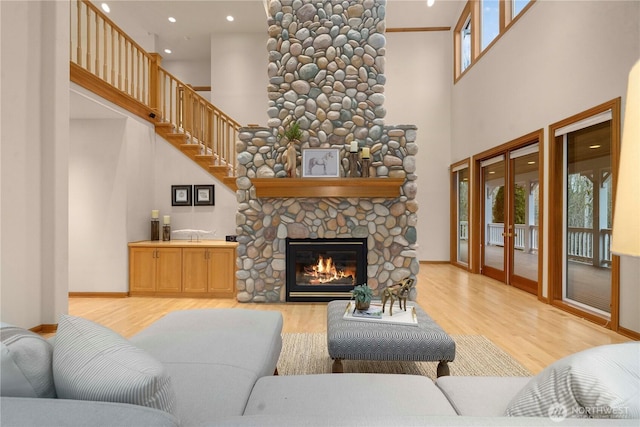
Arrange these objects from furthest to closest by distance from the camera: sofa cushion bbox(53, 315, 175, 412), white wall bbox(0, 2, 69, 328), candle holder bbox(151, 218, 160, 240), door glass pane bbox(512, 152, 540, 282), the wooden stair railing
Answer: candle holder bbox(151, 218, 160, 240)
the wooden stair railing
door glass pane bbox(512, 152, 540, 282)
white wall bbox(0, 2, 69, 328)
sofa cushion bbox(53, 315, 175, 412)

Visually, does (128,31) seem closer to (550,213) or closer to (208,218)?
(208,218)

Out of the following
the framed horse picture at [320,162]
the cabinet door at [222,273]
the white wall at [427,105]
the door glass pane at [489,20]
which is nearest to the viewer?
the framed horse picture at [320,162]

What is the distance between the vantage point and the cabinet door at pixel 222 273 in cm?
513

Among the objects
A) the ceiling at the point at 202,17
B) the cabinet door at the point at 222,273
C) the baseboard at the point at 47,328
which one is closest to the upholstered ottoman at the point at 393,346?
the baseboard at the point at 47,328

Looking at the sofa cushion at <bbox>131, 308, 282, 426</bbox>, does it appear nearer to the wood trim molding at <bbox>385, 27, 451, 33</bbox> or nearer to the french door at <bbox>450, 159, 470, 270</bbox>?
the french door at <bbox>450, 159, 470, 270</bbox>

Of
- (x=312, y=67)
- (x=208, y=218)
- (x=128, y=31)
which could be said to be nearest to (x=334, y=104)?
(x=312, y=67)

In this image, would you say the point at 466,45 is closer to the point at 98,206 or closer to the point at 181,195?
the point at 181,195

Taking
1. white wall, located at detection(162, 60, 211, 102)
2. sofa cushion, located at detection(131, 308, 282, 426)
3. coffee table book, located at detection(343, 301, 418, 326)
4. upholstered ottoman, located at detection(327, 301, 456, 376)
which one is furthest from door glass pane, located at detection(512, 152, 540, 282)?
white wall, located at detection(162, 60, 211, 102)

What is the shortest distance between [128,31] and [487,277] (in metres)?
8.78

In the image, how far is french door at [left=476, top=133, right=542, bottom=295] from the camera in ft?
17.4

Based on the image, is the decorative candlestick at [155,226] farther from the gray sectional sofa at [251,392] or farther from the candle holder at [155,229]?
the gray sectional sofa at [251,392]

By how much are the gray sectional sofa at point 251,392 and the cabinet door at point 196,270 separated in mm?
3660

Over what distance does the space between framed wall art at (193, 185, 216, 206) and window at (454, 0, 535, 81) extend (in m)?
5.33

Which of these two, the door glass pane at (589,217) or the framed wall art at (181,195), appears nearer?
the door glass pane at (589,217)
